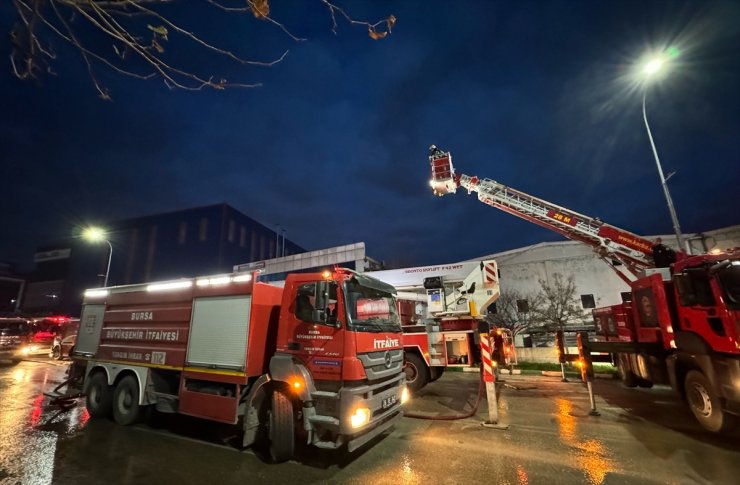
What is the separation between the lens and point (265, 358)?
18.0ft

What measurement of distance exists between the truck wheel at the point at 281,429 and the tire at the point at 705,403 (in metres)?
6.86

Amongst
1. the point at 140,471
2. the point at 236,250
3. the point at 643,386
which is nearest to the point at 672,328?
the point at 643,386

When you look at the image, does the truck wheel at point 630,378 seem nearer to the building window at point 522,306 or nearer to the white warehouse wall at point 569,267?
the building window at point 522,306

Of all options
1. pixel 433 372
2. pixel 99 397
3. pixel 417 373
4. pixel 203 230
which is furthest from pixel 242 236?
pixel 433 372

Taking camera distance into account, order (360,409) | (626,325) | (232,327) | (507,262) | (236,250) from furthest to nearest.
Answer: (236,250), (507,262), (626,325), (232,327), (360,409)

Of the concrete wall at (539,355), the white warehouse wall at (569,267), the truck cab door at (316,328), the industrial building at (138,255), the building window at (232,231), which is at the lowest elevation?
the concrete wall at (539,355)

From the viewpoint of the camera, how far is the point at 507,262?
2547 cm

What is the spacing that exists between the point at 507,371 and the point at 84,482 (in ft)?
42.0

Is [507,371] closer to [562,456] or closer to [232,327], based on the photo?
[562,456]

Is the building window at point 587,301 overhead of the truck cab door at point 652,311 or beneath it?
overhead

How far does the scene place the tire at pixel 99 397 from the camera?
693 centimetres

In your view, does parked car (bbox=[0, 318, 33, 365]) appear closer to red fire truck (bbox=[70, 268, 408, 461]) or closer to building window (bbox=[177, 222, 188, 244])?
red fire truck (bbox=[70, 268, 408, 461])

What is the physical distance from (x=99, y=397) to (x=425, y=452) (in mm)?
7231

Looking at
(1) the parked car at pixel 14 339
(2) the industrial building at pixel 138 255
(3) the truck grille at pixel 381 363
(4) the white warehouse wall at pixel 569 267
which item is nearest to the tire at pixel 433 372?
(3) the truck grille at pixel 381 363
